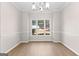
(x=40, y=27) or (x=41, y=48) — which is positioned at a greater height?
(x=40, y=27)

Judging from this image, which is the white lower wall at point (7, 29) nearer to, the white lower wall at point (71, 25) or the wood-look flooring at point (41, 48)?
the wood-look flooring at point (41, 48)

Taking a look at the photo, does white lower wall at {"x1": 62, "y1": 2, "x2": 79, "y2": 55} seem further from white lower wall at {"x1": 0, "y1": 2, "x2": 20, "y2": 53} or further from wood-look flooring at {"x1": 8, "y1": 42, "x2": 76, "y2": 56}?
white lower wall at {"x1": 0, "y1": 2, "x2": 20, "y2": 53}

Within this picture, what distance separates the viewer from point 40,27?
1925mm

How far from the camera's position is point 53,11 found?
83.0 inches

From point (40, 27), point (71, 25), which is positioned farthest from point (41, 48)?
point (71, 25)

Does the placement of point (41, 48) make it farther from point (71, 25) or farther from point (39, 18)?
point (71, 25)

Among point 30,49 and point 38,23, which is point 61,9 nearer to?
point 38,23

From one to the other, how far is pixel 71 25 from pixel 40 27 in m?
1.07

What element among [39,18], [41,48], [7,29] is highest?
[39,18]

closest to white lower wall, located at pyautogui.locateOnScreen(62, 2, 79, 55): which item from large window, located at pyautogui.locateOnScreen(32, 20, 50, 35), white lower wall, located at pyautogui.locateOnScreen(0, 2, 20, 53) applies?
large window, located at pyautogui.locateOnScreen(32, 20, 50, 35)

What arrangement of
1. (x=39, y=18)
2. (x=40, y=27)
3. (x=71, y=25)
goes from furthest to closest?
(x=71, y=25), (x=39, y=18), (x=40, y=27)

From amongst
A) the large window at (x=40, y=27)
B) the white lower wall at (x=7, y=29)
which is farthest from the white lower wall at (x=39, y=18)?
the white lower wall at (x=7, y=29)

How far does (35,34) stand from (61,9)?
0.74 m

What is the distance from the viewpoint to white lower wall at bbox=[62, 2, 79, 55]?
2.33 m
